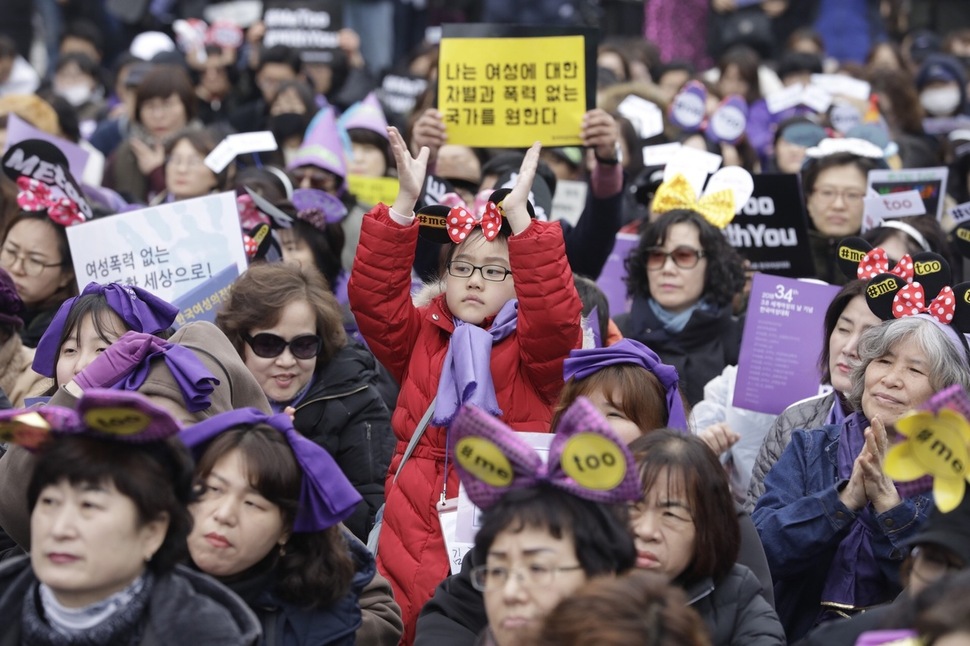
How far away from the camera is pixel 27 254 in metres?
6.92

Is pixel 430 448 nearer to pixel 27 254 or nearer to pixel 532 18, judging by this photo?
pixel 27 254

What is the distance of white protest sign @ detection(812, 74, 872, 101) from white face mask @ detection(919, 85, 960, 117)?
2.87 ft

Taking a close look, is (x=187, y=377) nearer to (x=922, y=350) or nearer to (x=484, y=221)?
(x=484, y=221)

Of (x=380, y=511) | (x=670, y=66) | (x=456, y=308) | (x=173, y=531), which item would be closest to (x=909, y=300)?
(x=456, y=308)

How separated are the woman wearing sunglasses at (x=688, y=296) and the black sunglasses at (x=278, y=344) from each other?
180 centimetres

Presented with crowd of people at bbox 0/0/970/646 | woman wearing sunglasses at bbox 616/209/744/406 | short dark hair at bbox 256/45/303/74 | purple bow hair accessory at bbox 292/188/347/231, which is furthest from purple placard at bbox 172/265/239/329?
short dark hair at bbox 256/45/303/74

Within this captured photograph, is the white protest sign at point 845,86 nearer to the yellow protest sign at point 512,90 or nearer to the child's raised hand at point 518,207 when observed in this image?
the yellow protest sign at point 512,90

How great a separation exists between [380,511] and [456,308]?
854 millimetres

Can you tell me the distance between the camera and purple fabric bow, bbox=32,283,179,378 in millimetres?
5406

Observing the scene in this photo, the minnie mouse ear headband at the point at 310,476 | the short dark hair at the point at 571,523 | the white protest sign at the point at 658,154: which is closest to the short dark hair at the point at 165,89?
the white protest sign at the point at 658,154

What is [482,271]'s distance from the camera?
5.62 m

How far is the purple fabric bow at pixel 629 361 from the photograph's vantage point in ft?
16.7

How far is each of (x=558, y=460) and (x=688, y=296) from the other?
3509 mm

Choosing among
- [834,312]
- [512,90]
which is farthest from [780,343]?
[512,90]
